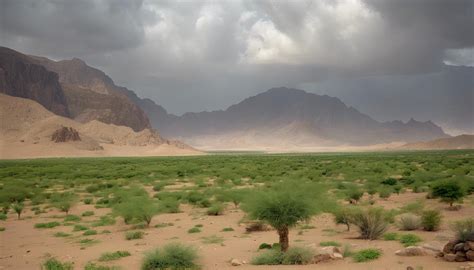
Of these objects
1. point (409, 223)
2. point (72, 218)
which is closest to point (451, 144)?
point (409, 223)

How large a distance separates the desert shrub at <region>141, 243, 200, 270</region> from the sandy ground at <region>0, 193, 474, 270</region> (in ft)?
2.46

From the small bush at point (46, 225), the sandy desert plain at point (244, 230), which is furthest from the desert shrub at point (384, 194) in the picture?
the small bush at point (46, 225)

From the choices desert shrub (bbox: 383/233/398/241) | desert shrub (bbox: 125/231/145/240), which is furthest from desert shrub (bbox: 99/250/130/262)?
desert shrub (bbox: 383/233/398/241)

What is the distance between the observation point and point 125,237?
20203 mm

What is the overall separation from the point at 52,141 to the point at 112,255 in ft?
458

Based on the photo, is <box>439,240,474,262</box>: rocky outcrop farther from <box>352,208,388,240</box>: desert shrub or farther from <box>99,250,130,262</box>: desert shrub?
<box>99,250,130,262</box>: desert shrub

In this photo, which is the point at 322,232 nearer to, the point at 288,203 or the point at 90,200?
the point at 288,203

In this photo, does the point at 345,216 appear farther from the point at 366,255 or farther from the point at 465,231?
the point at 465,231

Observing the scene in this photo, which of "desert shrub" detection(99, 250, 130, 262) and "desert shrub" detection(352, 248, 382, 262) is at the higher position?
"desert shrub" detection(352, 248, 382, 262)

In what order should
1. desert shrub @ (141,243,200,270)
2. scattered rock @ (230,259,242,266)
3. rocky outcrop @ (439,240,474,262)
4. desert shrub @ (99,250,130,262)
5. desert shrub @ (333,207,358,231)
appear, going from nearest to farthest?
rocky outcrop @ (439,240,474,262) → desert shrub @ (141,243,200,270) → scattered rock @ (230,259,242,266) → desert shrub @ (99,250,130,262) → desert shrub @ (333,207,358,231)

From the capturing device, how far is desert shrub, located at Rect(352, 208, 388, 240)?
685 inches

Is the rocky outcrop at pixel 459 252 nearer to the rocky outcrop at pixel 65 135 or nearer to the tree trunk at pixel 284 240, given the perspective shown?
the tree trunk at pixel 284 240

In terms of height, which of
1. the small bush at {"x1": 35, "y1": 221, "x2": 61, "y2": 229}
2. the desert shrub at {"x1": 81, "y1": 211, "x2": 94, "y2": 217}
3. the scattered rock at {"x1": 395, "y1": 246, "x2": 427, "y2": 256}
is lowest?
the small bush at {"x1": 35, "y1": 221, "x2": 61, "y2": 229}

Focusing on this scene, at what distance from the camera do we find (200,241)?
18.8m
